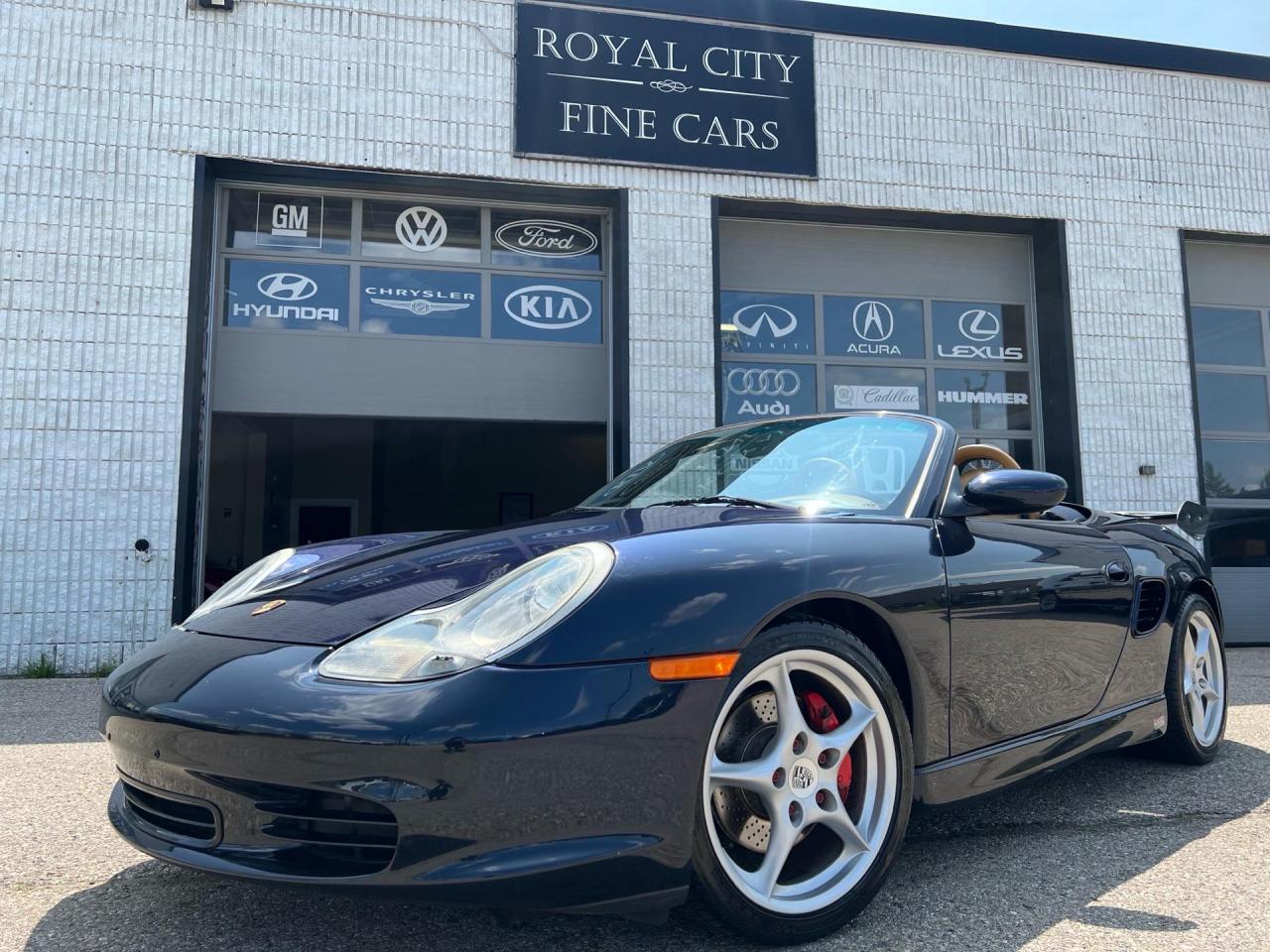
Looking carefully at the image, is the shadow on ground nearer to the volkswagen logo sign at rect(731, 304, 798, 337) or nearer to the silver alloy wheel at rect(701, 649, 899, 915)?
→ the silver alloy wheel at rect(701, 649, 899, 915)

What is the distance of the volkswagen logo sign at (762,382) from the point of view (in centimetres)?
755

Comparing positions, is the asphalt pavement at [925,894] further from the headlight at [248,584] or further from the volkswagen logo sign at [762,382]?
the volkswagen logo sign at [762,382]

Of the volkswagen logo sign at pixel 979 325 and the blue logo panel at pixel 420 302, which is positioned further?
the volkswagen logo sign at pixel 979 325

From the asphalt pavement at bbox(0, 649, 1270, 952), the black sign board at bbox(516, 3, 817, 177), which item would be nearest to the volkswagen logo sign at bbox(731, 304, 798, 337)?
the black sign board at bbox(516, 3, 817, 177)

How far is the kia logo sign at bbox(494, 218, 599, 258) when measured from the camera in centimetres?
727

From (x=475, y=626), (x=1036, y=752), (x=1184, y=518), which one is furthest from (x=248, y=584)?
(x=1184, y=518)

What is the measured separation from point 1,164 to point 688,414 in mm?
4884

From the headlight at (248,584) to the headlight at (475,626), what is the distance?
0.77 metres

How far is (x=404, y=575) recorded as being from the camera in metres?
2.11

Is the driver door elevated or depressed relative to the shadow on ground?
elevated

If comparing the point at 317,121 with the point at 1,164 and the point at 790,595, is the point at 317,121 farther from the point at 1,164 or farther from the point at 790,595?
the point at 790,595

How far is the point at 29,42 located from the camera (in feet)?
20.6

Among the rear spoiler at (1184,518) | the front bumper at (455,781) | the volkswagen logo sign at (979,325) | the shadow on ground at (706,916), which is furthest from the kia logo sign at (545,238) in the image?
the front bumper at (455,781)

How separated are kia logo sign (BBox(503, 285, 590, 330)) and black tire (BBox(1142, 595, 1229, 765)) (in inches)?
193
